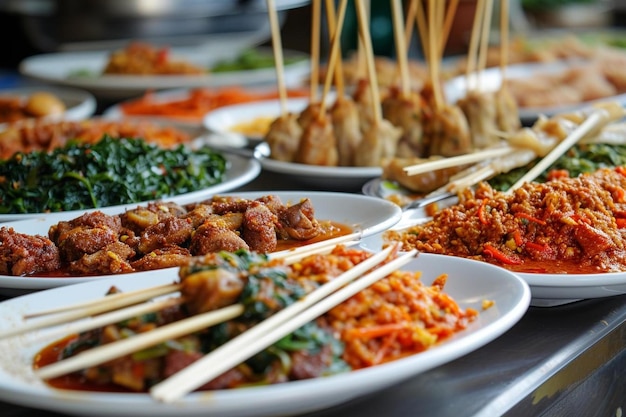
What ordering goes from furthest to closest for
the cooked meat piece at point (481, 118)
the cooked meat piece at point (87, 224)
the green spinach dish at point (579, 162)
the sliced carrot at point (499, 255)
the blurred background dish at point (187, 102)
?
the blurred background dish at point (187, 102) → the cooked meat piece at point (481, 118) → the green spinach dish at point (579, 162) → the cooked meat piece at point (87, 224) → the sliced carrot at point (499, 255)

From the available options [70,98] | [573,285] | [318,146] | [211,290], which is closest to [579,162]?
[318,146]

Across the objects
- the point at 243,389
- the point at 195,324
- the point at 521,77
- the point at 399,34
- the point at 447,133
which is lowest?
the point at 521,77

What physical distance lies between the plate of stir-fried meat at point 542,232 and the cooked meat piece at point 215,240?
45cm

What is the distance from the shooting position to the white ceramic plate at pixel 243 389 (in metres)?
1.41

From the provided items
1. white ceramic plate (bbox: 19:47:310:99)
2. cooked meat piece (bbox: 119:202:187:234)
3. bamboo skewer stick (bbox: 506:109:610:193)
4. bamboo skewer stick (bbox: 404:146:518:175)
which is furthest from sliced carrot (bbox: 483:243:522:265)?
white ceramic plate (bbox: 19:47:310:99)

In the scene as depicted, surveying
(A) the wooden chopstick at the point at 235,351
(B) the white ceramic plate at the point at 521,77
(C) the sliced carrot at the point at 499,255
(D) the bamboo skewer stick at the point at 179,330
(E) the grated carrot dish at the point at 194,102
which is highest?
(D) the bamboo skewer stick at the point at 179,330

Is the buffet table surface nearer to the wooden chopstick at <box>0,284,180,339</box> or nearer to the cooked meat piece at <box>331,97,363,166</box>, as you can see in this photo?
the wooden chopstick at <box>0,284,180,339</box>

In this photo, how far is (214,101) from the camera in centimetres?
604

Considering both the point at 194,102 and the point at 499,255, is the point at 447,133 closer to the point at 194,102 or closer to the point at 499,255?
the point at 499,255

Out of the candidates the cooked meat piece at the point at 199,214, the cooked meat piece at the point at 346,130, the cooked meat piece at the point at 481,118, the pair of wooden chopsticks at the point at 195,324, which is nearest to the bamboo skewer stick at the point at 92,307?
the pair of wooden chopsticks at the point at 195,324

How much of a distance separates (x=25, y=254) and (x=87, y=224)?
9.2 inches

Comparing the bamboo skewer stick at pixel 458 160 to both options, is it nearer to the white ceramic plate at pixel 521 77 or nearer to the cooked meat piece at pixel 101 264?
the white ceramic plate at pixel 521 77

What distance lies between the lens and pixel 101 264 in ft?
7.42

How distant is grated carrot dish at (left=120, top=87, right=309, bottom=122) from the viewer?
225 inches
